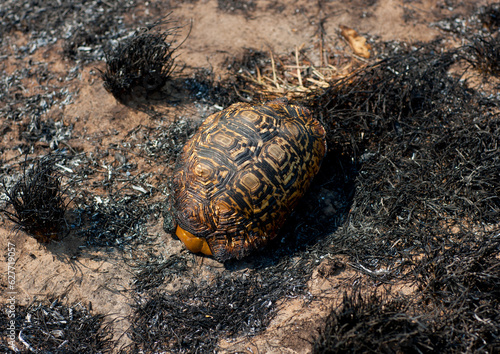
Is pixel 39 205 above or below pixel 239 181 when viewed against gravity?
below

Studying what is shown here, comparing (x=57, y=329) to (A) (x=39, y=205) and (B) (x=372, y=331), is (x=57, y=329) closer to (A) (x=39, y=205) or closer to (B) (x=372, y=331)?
(A) (x=39, y=205)

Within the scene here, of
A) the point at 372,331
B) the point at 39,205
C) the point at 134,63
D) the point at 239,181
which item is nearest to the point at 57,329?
the point at 39,205

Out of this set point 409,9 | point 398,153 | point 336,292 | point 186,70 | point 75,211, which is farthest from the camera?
point 409,9

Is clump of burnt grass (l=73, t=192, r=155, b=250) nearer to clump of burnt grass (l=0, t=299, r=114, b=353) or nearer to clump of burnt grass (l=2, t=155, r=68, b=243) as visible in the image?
clump of burnt grass (l=2, t=155, r=68, b=243)

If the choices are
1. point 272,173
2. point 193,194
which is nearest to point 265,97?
point 272,173

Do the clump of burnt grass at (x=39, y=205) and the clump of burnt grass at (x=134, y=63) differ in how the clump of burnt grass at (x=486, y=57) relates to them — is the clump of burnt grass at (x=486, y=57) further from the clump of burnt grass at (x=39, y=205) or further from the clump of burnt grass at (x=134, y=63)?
the clump of burnt grass at (x=39, y=205)

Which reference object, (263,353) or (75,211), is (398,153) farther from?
(75,211)
